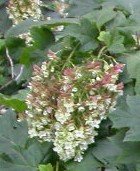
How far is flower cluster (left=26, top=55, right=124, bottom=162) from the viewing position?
1.29m

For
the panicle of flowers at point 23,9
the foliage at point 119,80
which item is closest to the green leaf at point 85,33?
the foliage at point 119,80

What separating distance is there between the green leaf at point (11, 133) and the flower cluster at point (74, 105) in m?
0.09

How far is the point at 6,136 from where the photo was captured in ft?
4.77

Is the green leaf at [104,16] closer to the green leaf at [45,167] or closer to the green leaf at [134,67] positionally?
the green leaf at [134,67]

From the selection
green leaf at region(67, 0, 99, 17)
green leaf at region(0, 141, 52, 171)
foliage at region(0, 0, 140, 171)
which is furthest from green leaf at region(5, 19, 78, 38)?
green leaf at region(0, 141, 52, 171)

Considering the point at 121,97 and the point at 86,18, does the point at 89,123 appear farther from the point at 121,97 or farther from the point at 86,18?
the point at 86,18

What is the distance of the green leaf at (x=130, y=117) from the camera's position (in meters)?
1.25

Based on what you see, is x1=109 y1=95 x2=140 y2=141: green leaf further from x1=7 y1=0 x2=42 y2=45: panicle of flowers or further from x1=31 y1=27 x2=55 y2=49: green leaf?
x1=7 y1=0 x2=42 y2=45: panicle of flowers

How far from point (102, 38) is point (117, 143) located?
0.31m

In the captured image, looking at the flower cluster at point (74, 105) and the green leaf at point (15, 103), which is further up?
the flower cluster at point (74, 105)

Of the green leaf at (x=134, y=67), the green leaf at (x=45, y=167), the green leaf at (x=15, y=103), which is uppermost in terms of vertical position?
the green leaf at (x=134, y=67)

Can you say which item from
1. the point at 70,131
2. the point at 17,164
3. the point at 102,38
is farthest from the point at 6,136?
the point at 102,38

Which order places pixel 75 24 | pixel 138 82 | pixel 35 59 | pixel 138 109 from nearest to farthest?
pixel 138 109 < pixel 138 82 < pixel 75 24 < pixel 35 59

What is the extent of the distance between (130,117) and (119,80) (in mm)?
188
